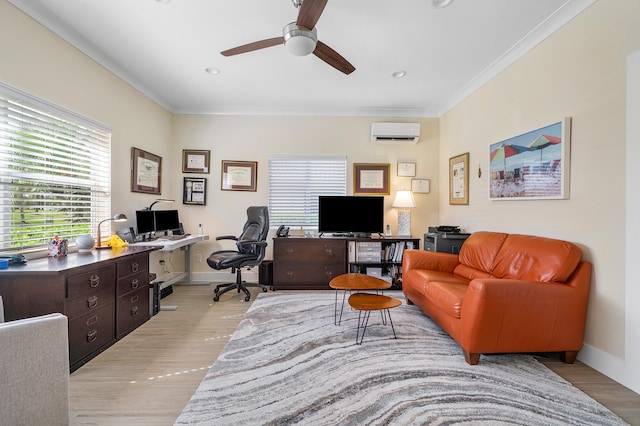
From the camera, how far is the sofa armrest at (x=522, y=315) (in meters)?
1.81

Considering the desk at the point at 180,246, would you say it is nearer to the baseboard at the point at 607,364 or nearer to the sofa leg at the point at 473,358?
the sofa leg at the point at 473,358

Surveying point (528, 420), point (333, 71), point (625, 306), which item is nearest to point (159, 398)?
point (528, 420)

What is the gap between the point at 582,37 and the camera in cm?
196

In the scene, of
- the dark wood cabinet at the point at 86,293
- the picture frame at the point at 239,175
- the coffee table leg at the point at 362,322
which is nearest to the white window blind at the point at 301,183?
the picture frame at the point at 239,175

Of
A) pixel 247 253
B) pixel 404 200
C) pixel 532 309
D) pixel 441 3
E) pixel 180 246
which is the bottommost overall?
pixel 532 309

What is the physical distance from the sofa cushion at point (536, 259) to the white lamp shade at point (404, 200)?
1.50m

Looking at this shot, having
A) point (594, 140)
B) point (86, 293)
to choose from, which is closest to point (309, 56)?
point (594, 140)

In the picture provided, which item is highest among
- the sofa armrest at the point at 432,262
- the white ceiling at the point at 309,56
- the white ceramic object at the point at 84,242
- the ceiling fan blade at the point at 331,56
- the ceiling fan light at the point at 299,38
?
the white ceiling at the point at 309,56

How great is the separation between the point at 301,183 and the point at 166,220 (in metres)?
2.01

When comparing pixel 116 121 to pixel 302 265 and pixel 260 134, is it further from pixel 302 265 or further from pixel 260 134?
pixel 302 265

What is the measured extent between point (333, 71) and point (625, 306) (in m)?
3.15

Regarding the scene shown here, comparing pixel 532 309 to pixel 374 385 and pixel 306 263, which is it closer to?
pixel 374 385

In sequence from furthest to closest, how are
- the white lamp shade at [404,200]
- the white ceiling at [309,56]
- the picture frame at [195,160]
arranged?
the picture frame at [195,160] < the white lamp shade at [404,200] < the white ceiling at [309,56]

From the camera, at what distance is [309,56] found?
263cm
